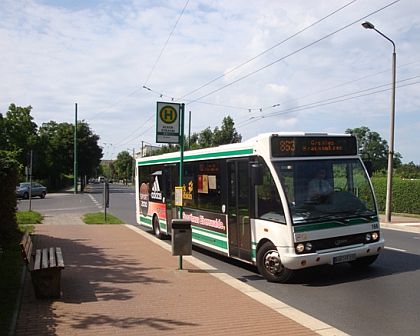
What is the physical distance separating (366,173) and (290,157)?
1748mm

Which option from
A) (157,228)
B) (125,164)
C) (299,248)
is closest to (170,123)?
(299,248)

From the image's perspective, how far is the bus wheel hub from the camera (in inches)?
356

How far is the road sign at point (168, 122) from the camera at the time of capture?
10.3 metres

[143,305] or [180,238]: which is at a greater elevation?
[180,238]

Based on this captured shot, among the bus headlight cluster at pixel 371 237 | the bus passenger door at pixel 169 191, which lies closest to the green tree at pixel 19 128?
the bus passenger door at pixel 169 191

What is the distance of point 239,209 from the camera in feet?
34.1

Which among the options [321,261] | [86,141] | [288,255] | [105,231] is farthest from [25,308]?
[86,141]

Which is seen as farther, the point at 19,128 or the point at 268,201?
the point at 19,128

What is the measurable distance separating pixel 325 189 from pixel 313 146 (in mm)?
853

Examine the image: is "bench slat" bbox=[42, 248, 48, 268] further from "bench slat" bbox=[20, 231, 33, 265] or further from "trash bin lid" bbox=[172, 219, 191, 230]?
"trash bin lid" bbox=[172, 219, 191, 230]

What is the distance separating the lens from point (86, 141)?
220ft

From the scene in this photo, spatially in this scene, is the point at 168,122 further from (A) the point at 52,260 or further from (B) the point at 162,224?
(B) the point at 162,224

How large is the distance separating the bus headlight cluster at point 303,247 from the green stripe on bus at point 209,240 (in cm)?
272

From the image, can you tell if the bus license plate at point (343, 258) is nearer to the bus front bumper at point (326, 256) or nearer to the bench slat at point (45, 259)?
the bus front bumper at point (326, 256)
